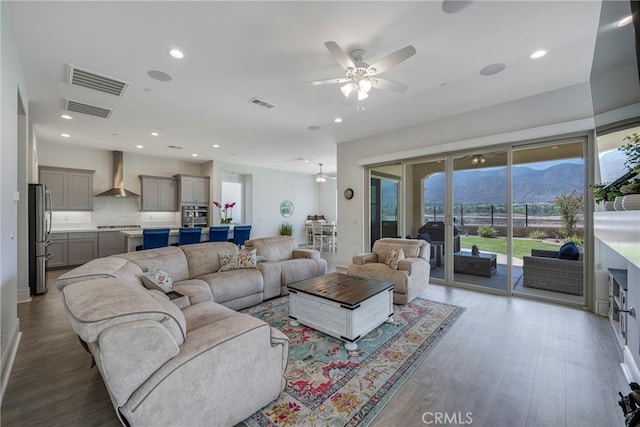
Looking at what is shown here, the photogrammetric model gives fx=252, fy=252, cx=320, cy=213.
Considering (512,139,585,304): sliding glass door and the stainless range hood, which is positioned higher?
the stainless range hood

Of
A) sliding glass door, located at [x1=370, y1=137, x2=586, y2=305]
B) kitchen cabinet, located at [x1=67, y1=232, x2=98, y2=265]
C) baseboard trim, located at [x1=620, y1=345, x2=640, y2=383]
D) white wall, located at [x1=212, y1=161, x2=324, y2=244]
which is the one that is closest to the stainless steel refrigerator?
kitchen cabinet, located at [x1=67, y1=232, x2=98, y2=265]

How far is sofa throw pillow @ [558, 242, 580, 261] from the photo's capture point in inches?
145

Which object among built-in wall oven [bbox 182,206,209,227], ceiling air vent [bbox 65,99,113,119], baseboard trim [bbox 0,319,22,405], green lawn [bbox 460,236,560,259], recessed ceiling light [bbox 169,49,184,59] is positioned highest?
ceiling air vent [bbox 65,99,113,119]

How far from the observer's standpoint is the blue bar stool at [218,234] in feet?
18.7

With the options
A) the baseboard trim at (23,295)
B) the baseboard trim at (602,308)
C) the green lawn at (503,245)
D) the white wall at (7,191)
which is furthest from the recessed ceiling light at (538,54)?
the baseboard trim at (23,295)

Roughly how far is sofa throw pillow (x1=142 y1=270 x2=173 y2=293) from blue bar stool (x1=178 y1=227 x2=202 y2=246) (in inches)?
103

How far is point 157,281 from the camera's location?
2656mm

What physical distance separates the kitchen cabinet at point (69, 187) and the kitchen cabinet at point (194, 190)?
2065 mm

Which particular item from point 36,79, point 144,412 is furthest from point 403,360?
point 36,79

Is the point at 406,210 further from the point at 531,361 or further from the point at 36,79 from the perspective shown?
the point at 36,79

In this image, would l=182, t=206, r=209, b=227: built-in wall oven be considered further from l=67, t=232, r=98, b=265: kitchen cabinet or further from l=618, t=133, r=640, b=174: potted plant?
l=618, t=133, r=640, b=174: potted plant

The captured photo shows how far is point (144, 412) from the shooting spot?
47.2 inches

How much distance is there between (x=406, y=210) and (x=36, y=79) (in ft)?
20.1

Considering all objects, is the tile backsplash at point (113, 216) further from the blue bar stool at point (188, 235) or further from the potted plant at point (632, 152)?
the potted plant at point (632, 152)
